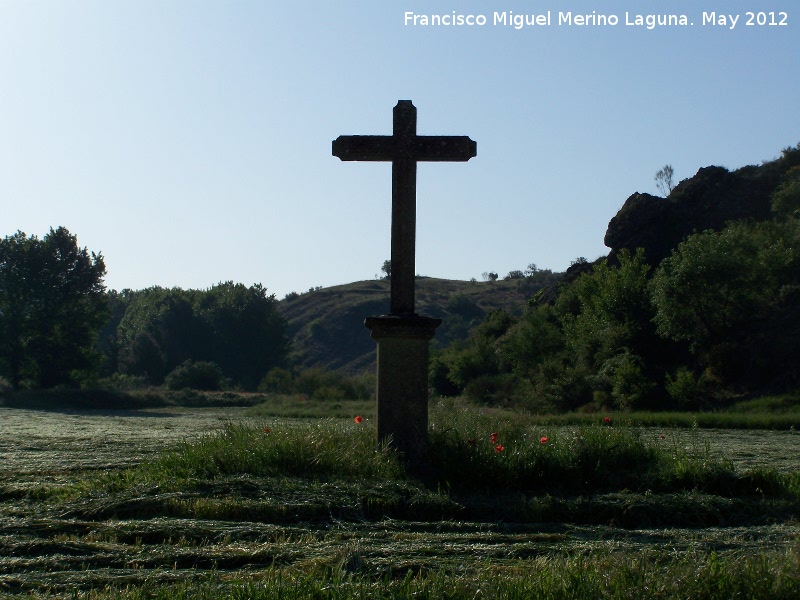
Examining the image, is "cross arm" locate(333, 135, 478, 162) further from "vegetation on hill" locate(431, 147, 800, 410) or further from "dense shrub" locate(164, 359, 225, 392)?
"dense shrub" locate(164, 359, 225, 392)

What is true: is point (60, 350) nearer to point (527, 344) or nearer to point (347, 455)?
point (527, 344)

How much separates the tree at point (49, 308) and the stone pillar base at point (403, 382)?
5047 cm

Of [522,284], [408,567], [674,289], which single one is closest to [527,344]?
[674,289]

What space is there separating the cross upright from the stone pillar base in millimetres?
689

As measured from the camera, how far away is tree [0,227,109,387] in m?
54.4

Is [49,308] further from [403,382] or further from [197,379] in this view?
[403,382]

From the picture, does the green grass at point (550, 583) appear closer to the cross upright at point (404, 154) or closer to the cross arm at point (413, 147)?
the cross upright at point (404, 154)

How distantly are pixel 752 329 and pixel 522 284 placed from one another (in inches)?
2838

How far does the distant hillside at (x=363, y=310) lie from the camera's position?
8919 cm

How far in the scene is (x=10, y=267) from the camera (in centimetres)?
5584

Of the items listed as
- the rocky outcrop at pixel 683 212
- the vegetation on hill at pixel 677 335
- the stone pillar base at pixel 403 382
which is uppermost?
the rocky outcrop at pixel 683 212

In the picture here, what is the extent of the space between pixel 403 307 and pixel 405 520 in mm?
3198

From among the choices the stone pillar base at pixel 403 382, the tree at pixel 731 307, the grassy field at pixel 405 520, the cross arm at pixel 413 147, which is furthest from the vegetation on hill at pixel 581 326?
the stone pillar base at pixel 403 382

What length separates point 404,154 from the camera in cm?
1003
